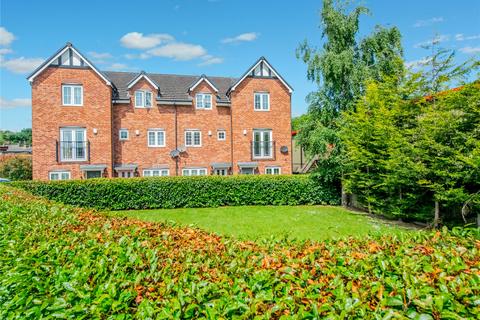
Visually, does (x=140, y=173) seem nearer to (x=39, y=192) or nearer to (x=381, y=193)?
(x=39, y=192)

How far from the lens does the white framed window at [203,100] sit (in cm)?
2173

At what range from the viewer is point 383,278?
198 cm

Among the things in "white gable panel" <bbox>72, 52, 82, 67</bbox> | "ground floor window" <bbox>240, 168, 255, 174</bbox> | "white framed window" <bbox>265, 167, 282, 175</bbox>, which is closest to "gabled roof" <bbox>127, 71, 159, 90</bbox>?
"white gable panel" <bbox>72, 52, 82, 67</bbox>

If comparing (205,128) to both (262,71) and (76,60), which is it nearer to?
(262,71)

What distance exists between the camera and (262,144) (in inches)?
875

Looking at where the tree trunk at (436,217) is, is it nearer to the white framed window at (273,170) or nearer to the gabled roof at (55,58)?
the white framed window at (273,170)

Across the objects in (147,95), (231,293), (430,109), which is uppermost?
(147,95)

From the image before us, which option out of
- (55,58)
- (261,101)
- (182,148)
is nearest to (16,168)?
(55,58)

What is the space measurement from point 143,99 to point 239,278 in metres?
20.4

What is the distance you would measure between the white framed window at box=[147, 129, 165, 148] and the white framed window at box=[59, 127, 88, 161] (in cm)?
397

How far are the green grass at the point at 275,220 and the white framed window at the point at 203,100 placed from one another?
29.7 feet

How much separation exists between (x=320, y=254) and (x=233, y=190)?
14.0m

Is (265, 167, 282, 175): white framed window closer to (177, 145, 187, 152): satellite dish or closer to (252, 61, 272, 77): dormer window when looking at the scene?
(177, 145, 187, 152): satellite dish

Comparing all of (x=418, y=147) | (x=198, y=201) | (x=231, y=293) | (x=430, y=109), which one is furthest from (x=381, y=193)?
(x=231, y=293)
